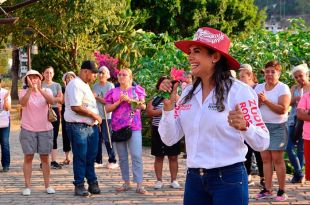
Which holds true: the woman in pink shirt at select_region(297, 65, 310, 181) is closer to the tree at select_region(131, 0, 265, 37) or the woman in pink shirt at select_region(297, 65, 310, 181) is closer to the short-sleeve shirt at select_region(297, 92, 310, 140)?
the short-sleeve shirt at select_region(297, 92, 310, 140)

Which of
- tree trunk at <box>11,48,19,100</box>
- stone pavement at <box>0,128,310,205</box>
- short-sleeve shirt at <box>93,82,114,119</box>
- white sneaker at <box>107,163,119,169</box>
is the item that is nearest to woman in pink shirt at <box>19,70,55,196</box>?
stone pavement at <box>0,128,310,205</box>

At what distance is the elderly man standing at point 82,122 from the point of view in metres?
8.62

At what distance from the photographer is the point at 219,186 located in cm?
409

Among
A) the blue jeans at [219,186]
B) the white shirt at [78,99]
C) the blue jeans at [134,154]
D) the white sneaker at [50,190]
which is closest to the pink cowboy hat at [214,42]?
the blue jeans at [219,186]

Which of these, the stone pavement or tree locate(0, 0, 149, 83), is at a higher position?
tree locate(0, 0, 149, 83)

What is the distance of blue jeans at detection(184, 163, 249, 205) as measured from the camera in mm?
4078

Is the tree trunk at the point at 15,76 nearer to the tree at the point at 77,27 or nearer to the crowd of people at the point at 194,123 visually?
the tree at the point at 77,27

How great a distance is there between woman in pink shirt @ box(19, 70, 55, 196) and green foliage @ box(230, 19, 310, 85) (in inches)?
209

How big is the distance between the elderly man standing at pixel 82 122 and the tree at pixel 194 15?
92.9 ft

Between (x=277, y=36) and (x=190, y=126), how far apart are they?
11053 millimetres

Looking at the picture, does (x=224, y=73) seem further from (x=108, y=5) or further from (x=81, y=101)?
(x=108, y=5)

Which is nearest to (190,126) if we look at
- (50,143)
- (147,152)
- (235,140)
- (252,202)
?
(235,140)

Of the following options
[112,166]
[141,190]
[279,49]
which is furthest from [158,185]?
[279,49]

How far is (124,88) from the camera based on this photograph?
9.29 metres
